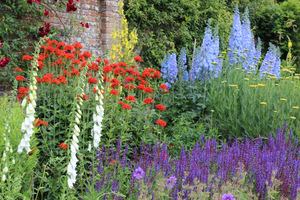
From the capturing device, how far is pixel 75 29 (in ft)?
18.6

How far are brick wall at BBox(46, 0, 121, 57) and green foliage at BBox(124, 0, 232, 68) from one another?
49cm

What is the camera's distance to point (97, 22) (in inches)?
239

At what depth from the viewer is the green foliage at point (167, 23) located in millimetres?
6707

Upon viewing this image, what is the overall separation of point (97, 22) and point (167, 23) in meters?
1.85

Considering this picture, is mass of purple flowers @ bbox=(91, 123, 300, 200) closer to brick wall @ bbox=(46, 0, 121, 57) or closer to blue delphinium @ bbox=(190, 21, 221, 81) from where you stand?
blue delphinium @ bbox=(190, 21, 221, 81)

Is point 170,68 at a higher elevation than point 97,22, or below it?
below

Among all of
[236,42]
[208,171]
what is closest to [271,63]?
Answer: [236,42]

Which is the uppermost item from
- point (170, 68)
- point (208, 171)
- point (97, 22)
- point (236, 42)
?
point (97, 22)

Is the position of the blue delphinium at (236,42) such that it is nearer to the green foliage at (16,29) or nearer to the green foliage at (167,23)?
the green foliage at (167,23)

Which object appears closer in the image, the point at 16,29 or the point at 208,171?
the point at 208,171

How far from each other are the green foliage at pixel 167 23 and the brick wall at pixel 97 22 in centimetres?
49

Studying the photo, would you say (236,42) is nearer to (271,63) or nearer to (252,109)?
(271,63)

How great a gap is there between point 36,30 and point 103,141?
2647 mm

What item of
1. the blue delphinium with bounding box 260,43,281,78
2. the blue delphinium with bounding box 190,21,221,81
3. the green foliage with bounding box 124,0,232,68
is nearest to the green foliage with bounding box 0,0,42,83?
the green foliage with bounding box 124,0,232,68
